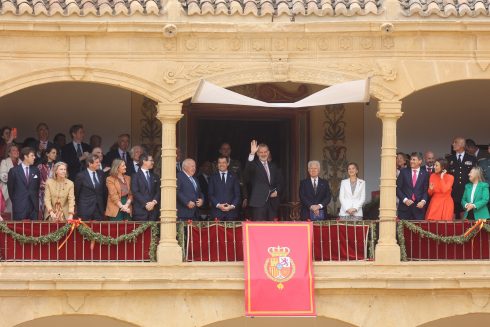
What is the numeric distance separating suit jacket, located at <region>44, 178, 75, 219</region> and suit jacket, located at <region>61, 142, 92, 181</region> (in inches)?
39.0

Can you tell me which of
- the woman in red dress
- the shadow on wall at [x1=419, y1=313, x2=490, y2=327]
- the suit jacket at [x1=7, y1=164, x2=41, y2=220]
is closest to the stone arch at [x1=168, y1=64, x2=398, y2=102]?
the woman in red dress

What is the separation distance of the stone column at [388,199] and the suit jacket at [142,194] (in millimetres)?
3110

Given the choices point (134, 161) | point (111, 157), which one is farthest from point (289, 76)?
point (111, 157)

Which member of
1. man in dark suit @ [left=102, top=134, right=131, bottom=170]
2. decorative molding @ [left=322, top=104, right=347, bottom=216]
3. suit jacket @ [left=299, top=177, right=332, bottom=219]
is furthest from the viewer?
decorative molding @ [left=322, top=104, right=347, bottom=216]

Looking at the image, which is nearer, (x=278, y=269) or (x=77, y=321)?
(x=278, y=269)

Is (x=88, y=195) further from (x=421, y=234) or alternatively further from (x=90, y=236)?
(x=421, y=234)

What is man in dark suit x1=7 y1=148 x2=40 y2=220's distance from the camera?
979 inches

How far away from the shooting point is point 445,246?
993 inches

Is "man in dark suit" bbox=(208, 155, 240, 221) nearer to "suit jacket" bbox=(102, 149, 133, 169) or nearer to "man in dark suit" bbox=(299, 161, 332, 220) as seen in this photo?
"man in dark suit" bbox=(299, 161, 332, 220)

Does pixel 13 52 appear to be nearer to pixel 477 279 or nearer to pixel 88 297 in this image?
pixel 88 297

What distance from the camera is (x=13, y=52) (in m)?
24.9

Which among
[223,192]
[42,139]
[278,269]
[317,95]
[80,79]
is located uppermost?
[80,79]

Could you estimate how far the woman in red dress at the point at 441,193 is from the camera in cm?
2542

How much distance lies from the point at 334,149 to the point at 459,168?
2.51 m
